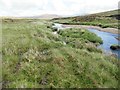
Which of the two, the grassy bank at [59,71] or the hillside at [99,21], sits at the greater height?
the grassy bank at [59,71]

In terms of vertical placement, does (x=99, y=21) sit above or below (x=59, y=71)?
below

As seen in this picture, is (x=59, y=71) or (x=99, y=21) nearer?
(x=59, y=71)

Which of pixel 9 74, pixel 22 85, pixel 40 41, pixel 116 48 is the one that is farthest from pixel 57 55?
pixel 116 48

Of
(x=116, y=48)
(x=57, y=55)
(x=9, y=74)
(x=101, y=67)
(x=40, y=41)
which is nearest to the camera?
(x=9, y=74)

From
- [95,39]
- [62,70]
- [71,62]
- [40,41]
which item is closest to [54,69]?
[62,70]

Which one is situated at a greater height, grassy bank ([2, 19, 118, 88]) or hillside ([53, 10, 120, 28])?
grassy bank ([2, 19, 118, 88])

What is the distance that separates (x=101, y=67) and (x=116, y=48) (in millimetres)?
14543

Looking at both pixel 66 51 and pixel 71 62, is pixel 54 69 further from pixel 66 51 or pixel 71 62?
pixel 66 51

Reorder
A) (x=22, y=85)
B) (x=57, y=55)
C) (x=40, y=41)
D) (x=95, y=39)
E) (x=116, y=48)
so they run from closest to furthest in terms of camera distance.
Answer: (x=22, y=85) < (x=57, y=55) < (x=40, y=41) < (x=116, y=48) < (x=95, y=39)

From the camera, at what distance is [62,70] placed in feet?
46.1

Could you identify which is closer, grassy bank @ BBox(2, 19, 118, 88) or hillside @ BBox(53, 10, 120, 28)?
grassy bank @ BBox(2, 19, 118, 88)

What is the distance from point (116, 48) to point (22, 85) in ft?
63.8

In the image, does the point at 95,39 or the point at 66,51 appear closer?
the point at 66,51

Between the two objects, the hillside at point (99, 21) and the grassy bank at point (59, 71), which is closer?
the grassy bank at point (59, 71)
